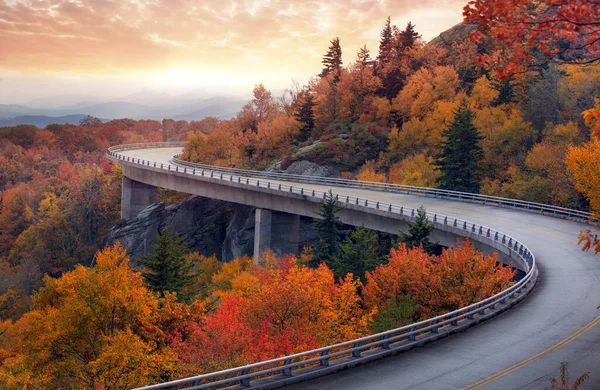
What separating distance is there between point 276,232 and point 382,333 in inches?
1608

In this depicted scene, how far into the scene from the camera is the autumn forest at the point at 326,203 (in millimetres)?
20719

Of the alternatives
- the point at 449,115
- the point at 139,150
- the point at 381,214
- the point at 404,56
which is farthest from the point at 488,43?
the point at 139,150

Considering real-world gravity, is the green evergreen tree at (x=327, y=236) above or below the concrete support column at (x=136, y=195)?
above

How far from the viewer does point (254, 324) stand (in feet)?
81.4

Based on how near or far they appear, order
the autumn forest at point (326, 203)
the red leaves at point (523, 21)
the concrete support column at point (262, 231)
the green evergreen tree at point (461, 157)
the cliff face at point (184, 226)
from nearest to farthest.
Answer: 1. the red leaves at point (523, 21)
2. the autumn forest at point (326, 203)
3. the concrete support column at point (262, 231)
4. the green evergreen tree at point (461, 157)
5. the cliff face at point (184, 226)

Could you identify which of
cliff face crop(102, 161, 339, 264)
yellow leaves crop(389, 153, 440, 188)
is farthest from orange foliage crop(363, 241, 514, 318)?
cliff face crop(102, 161, 339, 264)

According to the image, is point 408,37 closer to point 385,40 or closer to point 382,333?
point 385,40

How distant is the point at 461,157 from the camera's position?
59031 millimetres

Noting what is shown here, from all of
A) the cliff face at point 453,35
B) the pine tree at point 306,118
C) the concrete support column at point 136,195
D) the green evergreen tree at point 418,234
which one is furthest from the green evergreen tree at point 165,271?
the cliff face at point 453,35

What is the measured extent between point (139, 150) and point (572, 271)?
8707 cm

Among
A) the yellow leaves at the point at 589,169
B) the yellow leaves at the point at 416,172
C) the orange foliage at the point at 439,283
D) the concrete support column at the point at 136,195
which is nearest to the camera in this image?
the orange foliage at the point at 439,283

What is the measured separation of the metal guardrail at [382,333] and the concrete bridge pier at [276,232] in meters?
3.13

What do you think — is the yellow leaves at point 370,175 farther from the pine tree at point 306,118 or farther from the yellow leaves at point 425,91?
the pine tree at point 306,118

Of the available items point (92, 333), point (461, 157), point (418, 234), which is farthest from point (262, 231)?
point (92, 333)
